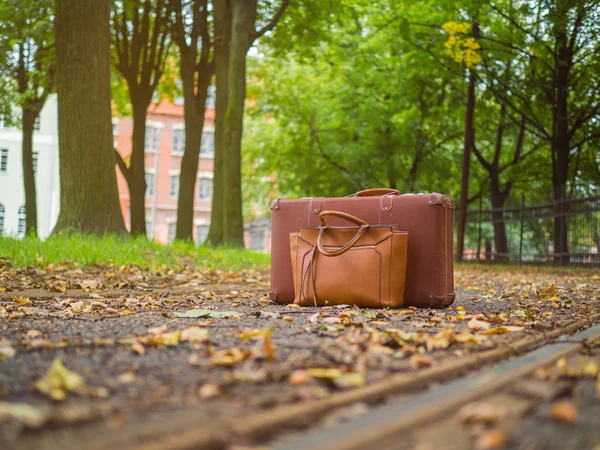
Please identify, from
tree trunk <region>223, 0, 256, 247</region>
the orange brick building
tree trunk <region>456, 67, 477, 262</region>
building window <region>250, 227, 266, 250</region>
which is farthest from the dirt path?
building window <region>250, 227, 266, 250</region>

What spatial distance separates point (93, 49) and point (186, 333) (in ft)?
26.6

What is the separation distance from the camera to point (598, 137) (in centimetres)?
1991

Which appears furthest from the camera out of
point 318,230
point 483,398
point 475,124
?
point 475,124

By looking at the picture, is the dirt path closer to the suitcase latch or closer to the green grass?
the suitcase latch

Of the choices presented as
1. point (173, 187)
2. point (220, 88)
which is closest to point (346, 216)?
point (220, 88)

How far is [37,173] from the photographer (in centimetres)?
4091

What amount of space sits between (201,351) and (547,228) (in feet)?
62.3

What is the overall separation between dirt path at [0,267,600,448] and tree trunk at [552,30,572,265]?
1275 centimetres

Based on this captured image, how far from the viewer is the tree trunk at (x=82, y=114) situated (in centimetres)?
1017

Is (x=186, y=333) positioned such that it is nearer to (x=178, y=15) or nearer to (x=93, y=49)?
(x=93, y=49)

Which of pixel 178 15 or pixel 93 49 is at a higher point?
pixel 178 15

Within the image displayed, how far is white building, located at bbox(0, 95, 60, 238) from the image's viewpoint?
40188 millimetres

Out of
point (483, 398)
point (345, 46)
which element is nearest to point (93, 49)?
point (483, 398)

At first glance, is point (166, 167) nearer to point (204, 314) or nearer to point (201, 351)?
point (204, 314)
